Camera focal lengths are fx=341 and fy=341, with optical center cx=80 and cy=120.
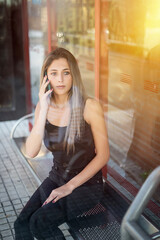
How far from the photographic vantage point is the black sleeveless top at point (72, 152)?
242 centimetres

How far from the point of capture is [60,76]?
2.46m

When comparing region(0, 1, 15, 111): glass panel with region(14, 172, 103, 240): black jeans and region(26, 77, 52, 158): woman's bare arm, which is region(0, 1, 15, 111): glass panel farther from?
region(14, 172, 103, 240): black jeans

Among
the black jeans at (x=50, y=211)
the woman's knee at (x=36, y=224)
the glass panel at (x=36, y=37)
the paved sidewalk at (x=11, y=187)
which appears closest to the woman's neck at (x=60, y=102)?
the black jeans at (x=50, y=211)

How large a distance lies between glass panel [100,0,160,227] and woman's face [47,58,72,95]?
105cm

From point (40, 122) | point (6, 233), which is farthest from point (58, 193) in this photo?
point (6, 233)

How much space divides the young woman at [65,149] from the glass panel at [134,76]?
1.04 meters

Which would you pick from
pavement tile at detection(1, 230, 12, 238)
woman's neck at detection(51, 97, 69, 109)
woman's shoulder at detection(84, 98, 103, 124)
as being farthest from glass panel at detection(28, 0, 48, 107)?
pavement tile at detection(1, 230, 12, 238)

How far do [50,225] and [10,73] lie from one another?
15.1 ft

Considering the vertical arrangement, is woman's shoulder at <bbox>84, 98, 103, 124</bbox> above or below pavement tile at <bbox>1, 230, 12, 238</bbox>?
above

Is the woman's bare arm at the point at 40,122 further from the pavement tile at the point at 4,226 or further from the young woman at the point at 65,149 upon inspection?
the pavement tile at the point at 4,226

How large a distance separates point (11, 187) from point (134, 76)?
192cm

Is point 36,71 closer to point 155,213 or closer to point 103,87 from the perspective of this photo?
point 103,87

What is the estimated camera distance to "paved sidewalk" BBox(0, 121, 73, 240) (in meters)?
3.25

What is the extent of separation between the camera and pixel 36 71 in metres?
6.40
